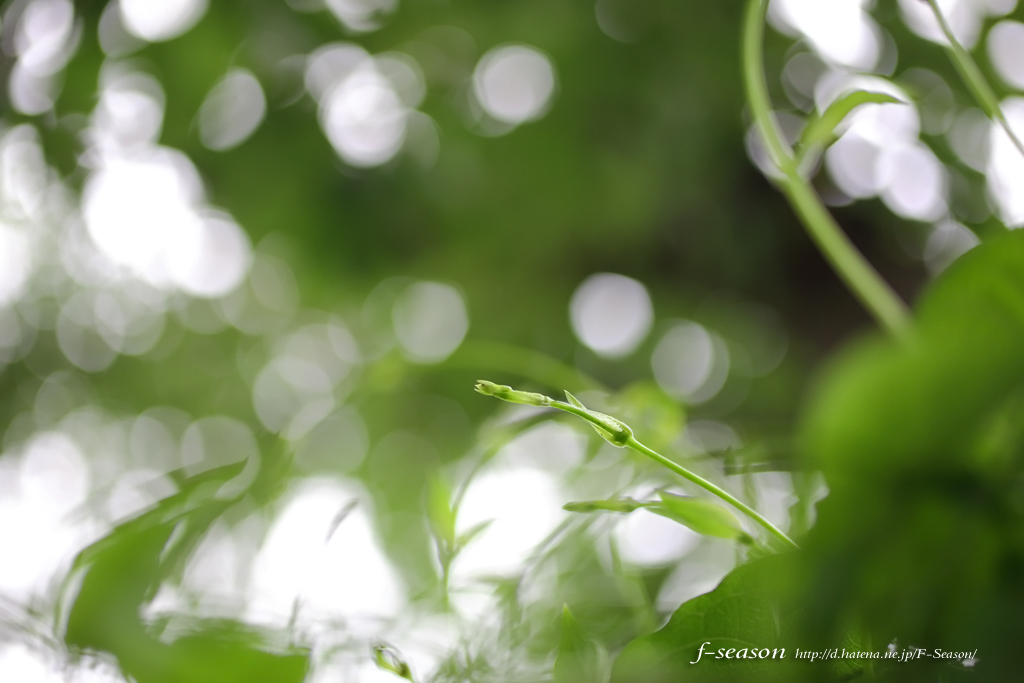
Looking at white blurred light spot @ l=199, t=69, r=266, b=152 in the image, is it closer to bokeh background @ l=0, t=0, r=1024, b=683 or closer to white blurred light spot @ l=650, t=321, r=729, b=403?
bokeh background @ l=0, t=0, r=1024, b=683

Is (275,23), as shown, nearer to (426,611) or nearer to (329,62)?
(329,62)

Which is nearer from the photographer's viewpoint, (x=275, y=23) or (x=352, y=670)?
(x=352, y=670)

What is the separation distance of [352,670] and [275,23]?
1.42ft

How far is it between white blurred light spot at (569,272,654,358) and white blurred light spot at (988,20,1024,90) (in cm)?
29

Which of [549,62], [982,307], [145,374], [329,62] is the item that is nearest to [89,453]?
[145,374]

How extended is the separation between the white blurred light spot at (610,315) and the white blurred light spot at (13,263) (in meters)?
0.49

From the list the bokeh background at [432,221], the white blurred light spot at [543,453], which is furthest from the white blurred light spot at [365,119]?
the white blurred light spot at [543,453]

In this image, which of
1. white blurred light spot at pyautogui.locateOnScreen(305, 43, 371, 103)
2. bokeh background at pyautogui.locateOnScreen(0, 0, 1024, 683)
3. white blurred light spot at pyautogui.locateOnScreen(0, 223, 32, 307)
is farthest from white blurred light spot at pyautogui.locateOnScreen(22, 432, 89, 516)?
white blurred light spot at pyautogui.locateOnScreen(305, 43, 371, 103)

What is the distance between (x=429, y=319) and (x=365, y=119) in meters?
0.24

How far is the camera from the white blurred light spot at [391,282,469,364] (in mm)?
647

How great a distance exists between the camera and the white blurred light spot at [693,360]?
0.59 meters

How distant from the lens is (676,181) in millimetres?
481

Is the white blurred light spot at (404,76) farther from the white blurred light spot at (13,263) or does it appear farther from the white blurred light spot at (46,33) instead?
the white blurred light spot at (13,263)

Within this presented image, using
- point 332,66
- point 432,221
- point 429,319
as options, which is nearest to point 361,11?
point 332,66
